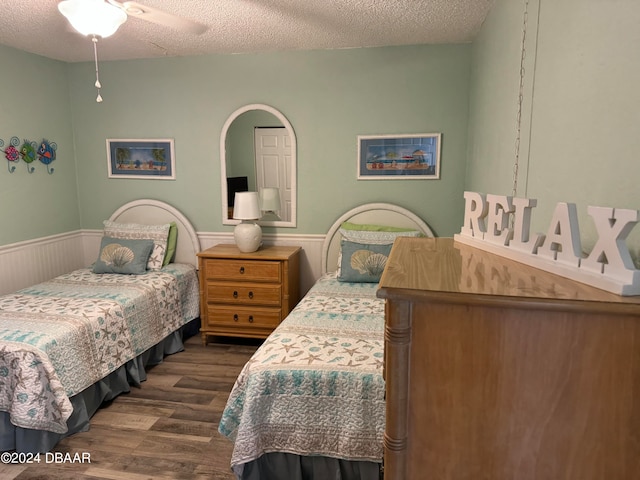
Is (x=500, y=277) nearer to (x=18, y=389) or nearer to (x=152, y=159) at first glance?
(x=18, y=389)

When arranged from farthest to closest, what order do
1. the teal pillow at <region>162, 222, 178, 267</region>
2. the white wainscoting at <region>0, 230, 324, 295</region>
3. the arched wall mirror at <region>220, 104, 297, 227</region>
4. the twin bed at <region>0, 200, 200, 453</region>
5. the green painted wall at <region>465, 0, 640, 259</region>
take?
1. the teal pillow at <region>162, 222, 178, 267</region>
2. the arched wall mirror at <region>220, 104, 297, 227</region>
3. the white wainscoting at <region>0, 230, 324, 295</region>
4. the twin bed at <region>0, 200, 200, 453</region>
5. the green painted wall at <region>465, 0, 640, 259</region>

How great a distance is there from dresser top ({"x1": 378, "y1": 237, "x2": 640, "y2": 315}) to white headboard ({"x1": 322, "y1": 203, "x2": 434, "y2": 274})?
2398 millimetres

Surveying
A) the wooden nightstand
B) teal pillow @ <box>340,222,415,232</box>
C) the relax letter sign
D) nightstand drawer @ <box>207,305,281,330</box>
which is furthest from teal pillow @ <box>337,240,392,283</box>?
the relax letter sign

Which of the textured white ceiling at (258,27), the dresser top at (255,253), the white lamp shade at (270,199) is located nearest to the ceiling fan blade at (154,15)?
the textured white ceiling at (258,27)

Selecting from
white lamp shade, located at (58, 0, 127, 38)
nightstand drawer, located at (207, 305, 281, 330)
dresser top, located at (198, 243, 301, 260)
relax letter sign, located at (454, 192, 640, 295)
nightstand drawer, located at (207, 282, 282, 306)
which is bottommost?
nightstand drawer, located at (207, 305, 281, 330)

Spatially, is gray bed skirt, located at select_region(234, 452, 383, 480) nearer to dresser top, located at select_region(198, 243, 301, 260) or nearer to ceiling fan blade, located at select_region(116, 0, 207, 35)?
dresser top, located at select_region(198, 243, 301, 260)

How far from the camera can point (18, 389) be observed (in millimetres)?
2195

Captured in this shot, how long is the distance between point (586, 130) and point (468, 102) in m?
2.35

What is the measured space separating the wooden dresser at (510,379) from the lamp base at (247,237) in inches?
107

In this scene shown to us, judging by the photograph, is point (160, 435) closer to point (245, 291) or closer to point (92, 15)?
point (245, 291)

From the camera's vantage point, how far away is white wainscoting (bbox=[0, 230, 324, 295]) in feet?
11.3

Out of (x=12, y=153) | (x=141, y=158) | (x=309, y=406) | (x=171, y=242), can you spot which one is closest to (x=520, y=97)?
(x=309, y=406)

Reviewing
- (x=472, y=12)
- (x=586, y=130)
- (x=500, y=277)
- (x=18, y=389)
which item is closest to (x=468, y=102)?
(x=472, y=12)

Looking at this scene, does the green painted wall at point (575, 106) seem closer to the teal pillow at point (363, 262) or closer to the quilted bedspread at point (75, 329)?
the teal pillow at point (363, 262)
